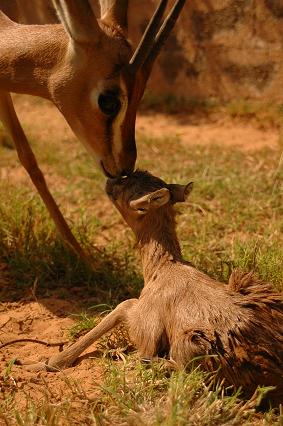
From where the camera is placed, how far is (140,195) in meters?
3.68

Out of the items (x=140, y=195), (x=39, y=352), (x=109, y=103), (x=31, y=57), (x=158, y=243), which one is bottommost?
(x=39, y=352)

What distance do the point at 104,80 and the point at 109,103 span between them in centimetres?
14

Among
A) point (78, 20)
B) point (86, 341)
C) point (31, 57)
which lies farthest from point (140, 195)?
point (31, 57)

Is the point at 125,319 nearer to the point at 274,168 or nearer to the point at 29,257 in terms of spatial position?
the point at 29,257

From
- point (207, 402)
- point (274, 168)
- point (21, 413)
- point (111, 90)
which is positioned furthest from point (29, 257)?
point (274, 168)

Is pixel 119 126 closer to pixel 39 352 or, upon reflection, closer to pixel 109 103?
pixel 109 103

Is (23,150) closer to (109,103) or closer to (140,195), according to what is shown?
(109,103)

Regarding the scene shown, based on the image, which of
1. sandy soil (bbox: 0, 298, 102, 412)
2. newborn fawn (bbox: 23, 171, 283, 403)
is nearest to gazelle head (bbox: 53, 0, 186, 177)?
newborn fawn (bbox: 23, 171, 283, 403)

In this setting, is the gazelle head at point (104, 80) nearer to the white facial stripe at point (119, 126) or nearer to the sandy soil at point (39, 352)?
the white facial stripe at point (119, 126)

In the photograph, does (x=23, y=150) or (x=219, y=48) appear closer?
(x=23, y=150)

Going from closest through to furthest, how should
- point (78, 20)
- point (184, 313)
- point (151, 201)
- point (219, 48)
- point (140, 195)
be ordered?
point (184, 313) → point (151, 201) → point (140, 195) → point (78, 20) → point (219, 48)

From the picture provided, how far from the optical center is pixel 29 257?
16.3 ft

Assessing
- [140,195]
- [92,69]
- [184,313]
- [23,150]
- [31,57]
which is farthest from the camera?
[23,150]

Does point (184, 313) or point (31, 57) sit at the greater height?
point (31, 57)
